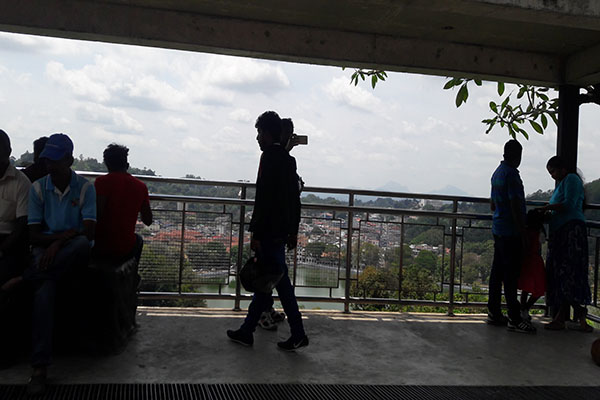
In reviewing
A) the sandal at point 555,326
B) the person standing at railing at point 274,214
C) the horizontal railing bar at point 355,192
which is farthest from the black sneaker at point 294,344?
the sandal at point 555,326

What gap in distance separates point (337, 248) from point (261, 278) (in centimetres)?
178

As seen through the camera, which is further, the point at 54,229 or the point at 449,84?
the point at 449,84

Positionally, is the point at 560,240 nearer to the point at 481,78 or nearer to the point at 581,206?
the point at 581,206

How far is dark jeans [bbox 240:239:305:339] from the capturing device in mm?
4141

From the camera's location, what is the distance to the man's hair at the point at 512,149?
5.23 meters

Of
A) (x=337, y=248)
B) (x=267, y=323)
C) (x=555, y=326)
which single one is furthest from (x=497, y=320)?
(x=267, y=323)

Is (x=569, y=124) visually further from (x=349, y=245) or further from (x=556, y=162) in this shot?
(x=349, y=245)

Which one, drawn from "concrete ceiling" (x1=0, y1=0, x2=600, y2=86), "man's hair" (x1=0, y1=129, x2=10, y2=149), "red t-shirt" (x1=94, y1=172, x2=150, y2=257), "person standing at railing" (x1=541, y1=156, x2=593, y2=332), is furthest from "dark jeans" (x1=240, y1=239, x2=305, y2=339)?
"person standing at railing" (x1=541, y1=156, x2=593, y2=332)

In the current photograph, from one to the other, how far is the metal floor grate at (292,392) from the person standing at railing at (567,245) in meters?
1.79

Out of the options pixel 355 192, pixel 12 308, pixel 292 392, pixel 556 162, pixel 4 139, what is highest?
pixel 556 162

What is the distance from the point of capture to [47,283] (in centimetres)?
342

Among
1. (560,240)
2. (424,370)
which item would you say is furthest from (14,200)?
(560,240)

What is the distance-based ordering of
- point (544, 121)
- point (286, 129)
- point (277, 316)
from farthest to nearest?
1. point (544, 121)
2. point (277, 316)
3. point (286, 129)

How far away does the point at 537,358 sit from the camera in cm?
449
